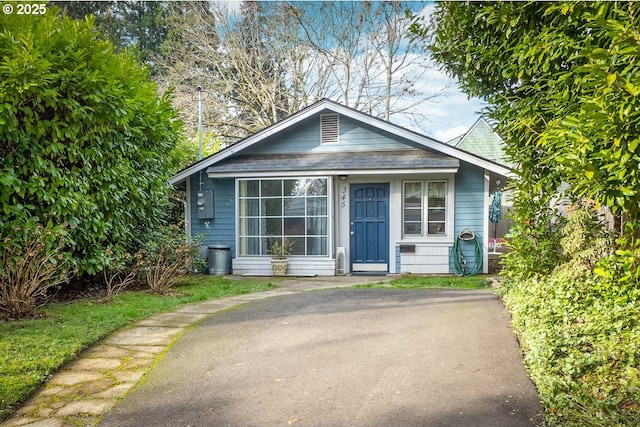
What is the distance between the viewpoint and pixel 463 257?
10375 mm

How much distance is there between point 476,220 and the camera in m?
10.4

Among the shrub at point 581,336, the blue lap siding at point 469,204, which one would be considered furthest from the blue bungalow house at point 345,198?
the shrub at point 581,336

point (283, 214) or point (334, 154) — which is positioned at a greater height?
point (334, 154)

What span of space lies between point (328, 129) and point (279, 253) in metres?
3.23

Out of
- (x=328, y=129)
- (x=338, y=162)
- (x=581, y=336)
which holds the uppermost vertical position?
(x=328, y=129)

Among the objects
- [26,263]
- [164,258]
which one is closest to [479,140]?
[164,258]

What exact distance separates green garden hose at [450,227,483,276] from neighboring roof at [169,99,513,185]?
1536 mm

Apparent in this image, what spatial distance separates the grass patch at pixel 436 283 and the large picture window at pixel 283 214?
2.26 metres

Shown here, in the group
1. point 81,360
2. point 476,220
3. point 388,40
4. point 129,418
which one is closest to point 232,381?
point 129,418

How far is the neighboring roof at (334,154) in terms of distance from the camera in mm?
9975

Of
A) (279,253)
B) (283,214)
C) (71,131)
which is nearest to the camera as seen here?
(71,131)

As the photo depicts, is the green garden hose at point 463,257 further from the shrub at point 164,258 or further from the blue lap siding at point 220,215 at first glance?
the shrub at point 164,258

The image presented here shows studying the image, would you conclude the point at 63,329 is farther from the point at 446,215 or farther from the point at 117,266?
the point at 446,215

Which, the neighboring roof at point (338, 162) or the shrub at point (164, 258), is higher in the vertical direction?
the neighboring roof at point (338, 162)
